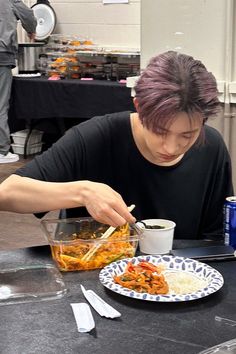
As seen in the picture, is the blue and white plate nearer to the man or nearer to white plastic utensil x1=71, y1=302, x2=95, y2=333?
white plastic utensil x1=71, y1=302, x2=95, y2=333

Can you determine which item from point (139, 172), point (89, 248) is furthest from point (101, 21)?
point (89, 248)

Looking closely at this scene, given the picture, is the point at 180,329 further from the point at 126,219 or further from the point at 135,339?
the point at 126,219

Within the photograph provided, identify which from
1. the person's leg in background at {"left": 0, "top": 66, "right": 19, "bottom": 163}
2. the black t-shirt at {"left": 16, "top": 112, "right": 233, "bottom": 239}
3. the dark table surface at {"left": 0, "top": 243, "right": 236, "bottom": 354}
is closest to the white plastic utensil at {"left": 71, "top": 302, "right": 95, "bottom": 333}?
the dark table surface at {"left": 0, "top": 243, "right": 236, "bottom": 354}

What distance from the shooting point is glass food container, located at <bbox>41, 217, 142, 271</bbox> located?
1516mm

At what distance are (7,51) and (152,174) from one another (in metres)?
4.20

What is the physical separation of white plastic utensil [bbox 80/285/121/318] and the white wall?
511cm

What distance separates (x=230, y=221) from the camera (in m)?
1.64

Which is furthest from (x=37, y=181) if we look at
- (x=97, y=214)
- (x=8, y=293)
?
(x=8, y=293)

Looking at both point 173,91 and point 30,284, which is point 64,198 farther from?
point 173,91

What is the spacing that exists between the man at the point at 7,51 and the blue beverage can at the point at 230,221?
175 inches

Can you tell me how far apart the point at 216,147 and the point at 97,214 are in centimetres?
59

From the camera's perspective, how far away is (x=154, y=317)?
1269 mm

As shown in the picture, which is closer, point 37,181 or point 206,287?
point 206,287

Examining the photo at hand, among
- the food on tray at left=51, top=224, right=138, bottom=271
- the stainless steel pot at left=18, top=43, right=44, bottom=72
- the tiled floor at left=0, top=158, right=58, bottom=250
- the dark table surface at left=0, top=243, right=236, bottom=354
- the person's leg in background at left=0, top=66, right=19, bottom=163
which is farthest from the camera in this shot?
the stainless steel pot at left=18, top=43, right=44, bottom=72
